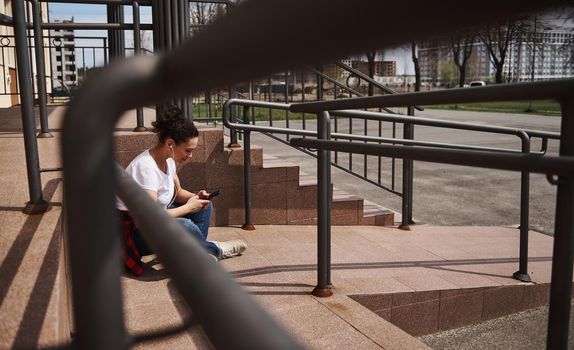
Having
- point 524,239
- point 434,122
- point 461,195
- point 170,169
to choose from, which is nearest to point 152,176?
point 170,169

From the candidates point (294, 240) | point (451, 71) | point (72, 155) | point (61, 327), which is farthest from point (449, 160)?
point (451, 71)

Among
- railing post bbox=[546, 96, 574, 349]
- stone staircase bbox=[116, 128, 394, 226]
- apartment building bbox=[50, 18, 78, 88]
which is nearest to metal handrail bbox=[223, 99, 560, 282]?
stone staircase bbox=[116, 128, 394, 226]

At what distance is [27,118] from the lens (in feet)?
7.34

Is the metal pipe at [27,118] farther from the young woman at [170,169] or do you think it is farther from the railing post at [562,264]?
the railing post at [562,264]

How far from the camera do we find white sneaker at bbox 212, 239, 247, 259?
348cm

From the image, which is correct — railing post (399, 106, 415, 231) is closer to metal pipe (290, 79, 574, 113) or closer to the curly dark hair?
the curly dark hair

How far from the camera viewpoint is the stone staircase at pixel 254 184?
4.34m

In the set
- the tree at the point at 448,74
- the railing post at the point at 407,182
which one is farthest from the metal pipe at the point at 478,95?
the tree at the point at 448,74

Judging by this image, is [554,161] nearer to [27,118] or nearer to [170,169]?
[27,118]

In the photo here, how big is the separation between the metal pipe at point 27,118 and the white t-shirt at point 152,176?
84cm

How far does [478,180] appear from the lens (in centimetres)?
872

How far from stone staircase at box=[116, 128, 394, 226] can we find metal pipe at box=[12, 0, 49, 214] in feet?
5.71

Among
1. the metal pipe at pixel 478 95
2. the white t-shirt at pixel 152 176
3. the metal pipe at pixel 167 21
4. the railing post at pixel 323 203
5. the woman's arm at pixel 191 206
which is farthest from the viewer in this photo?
the metal pipe at pixel 167 21

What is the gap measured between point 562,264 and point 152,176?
2.21 meters
